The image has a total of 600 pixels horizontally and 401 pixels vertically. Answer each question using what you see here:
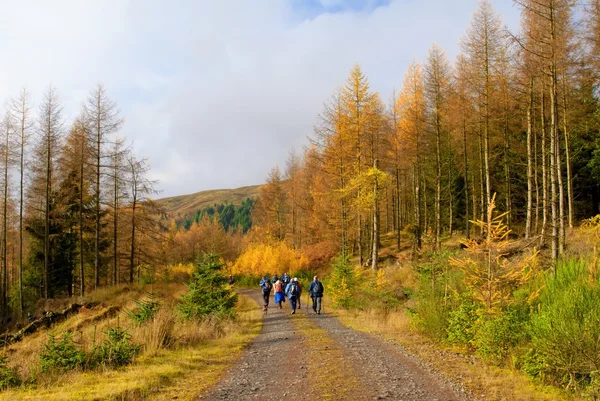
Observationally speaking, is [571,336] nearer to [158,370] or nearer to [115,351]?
[158,370]

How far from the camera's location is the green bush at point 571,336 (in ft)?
17.5

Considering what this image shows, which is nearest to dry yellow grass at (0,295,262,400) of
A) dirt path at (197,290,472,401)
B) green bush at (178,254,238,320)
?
dirt path at (197,290,472,401)

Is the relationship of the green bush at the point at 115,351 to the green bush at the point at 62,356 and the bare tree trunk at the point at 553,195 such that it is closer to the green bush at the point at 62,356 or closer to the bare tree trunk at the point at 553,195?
the green bush at the point at 62,356

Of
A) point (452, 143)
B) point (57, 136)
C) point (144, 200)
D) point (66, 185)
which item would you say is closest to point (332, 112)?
point (452, 143)

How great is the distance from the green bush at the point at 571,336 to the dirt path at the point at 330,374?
4.42 ft

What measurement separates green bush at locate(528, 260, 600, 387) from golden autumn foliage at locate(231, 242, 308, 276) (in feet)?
92.8

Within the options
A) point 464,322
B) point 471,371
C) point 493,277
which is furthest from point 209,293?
point 493,277

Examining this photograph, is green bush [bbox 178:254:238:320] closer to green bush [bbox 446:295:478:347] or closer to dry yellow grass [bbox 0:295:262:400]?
dry yellow grass [bbox 0:295:262:400]

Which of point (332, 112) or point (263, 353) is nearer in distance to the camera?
point (263, 353)

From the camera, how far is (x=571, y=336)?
5.47m

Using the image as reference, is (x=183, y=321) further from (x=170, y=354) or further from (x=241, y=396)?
(x=241, y=396)

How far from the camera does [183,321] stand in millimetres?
11500

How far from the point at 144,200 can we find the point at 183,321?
19311 mm

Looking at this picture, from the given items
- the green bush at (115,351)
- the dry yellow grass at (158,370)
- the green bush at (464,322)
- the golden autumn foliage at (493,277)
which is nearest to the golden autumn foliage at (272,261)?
the dry yellow grass at (158,370)
